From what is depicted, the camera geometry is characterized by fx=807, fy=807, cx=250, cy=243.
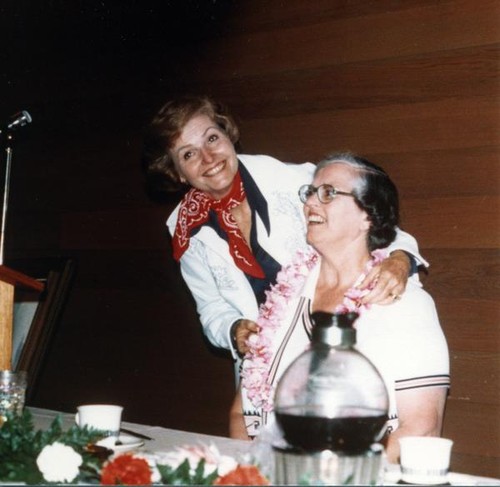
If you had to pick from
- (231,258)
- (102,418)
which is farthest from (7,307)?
(231,258)

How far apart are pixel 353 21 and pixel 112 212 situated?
4.61ft

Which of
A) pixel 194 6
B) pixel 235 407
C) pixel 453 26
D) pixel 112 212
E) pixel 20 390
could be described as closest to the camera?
pixel 20 390

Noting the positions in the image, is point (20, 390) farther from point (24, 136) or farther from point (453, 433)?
point (24, 136)

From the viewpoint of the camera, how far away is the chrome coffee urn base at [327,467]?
104cm

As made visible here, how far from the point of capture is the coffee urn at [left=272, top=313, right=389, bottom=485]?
1059 mm

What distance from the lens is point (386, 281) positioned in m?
1.99

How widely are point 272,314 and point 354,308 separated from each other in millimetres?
293

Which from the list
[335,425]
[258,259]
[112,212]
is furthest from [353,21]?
[335,425]

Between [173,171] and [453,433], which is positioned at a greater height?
[173,171]

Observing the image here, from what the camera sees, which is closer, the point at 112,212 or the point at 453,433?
the point at 453,433

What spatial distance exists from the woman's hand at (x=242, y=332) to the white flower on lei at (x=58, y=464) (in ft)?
3.62

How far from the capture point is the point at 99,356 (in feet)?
12.3

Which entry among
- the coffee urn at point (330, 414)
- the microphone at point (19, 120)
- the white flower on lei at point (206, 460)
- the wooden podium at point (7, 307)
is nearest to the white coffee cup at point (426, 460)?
the coffee urn at point (330, 414)

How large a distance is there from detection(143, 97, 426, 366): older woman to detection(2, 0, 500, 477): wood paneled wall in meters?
0.47
